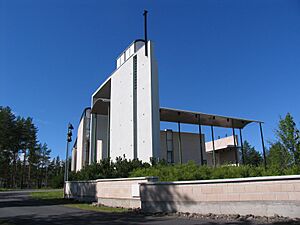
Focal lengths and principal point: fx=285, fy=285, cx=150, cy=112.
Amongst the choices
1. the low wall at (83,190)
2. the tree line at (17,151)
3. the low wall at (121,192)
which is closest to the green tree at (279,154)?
the low wall at (121,192)

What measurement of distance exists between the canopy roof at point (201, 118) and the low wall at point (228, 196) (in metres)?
14.3

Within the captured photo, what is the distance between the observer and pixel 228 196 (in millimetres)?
9516

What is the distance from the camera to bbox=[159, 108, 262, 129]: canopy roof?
26.7 m

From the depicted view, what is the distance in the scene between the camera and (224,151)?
132ft

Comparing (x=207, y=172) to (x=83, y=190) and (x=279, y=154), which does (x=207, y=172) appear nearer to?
(x=83, y=190)

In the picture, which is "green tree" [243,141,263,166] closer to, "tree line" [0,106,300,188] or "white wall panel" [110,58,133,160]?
"tree line" [0,106,300,188]

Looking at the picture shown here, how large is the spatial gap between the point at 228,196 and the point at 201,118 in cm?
2021

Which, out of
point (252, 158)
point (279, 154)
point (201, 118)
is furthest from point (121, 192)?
point (252, 158)

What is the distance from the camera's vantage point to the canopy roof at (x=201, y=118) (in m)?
26.7

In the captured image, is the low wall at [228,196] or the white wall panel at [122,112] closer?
the low wall at [228,196]

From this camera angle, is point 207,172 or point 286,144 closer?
point 207,172

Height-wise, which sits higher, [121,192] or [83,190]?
[121,192]

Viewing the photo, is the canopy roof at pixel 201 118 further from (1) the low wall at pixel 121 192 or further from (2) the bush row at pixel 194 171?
(1) the low wall at pixel 121 192

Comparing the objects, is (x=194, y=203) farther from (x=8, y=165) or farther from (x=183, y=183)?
(x=8, y=165)
